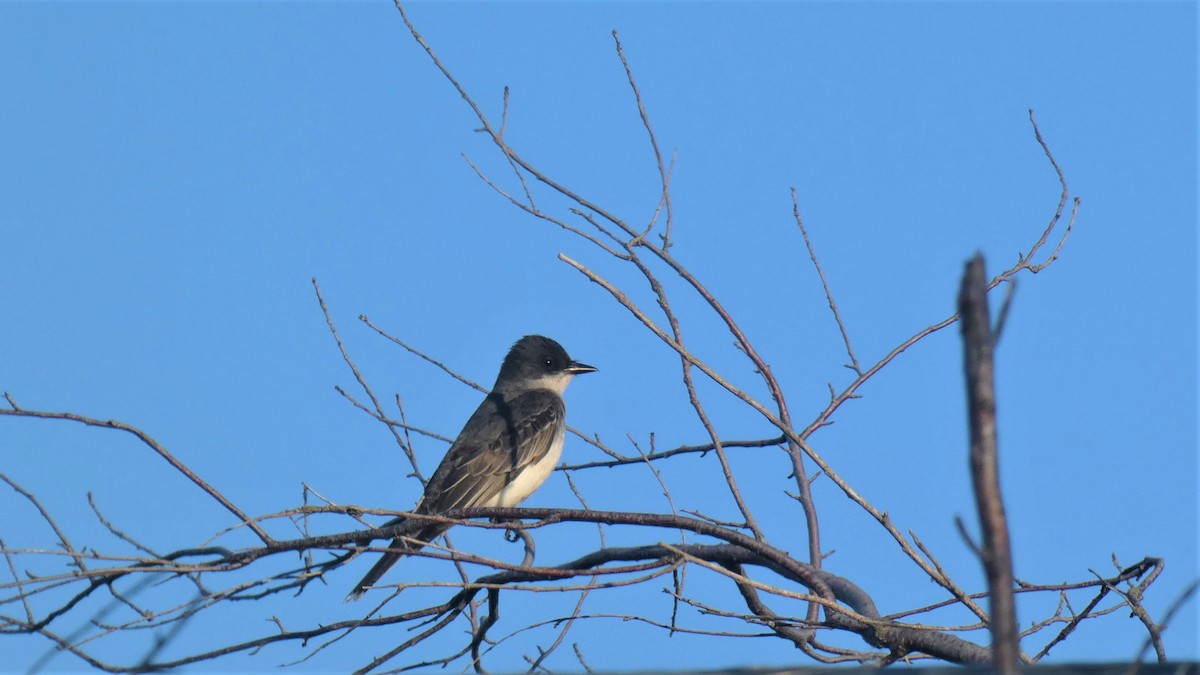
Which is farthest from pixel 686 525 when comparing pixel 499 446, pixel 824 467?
pixel 499 446

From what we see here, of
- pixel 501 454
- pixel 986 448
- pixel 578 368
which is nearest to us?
pixel 986 448

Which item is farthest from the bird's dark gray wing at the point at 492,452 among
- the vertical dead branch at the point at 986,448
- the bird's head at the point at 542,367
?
the vertical dead branch at the point at 986,448

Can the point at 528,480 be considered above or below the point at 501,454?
below

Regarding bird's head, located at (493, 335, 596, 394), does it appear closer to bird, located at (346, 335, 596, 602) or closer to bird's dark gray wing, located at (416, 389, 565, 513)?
bird, located at (346, 335, 596, 602)

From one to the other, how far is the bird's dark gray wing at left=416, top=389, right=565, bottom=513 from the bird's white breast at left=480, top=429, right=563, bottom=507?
1.5 inches

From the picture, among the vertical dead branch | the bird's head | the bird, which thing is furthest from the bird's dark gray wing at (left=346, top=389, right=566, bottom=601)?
the vertical dead branch

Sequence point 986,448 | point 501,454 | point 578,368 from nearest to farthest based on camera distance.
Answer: point 986,448
point 501,454
point 578,368

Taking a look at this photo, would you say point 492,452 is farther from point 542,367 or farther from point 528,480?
point 542,367

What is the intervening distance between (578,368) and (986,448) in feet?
31.7

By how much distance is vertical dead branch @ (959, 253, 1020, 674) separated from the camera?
1.54 metres

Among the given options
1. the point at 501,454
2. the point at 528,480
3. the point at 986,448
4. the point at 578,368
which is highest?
the point at 578,368

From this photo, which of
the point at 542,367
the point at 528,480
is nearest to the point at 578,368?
the point at 542,367

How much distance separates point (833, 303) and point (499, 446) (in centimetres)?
405

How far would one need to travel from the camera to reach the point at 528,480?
388 inches
